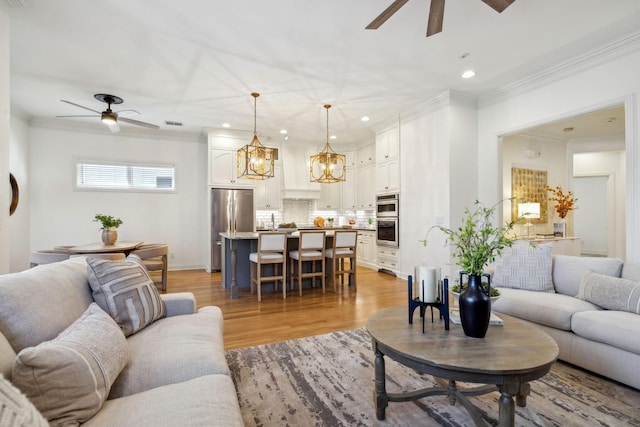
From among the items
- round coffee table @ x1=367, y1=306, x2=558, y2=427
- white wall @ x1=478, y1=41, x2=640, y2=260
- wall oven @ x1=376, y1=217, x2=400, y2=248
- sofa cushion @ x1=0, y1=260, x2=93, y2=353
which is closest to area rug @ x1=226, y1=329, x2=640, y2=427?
round coffee table @ x1=367, y1=306, x2=558, y2=427

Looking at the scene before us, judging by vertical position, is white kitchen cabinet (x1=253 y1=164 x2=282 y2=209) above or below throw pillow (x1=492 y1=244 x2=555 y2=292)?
above

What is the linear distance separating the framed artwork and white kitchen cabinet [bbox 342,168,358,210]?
3.32 m

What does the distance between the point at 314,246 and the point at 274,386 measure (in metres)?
2.65

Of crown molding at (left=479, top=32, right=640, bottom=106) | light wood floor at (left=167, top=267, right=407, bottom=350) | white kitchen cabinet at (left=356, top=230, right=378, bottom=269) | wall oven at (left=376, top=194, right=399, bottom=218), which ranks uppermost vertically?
crown molding at (left=479, top=32, right=640, bottom=106)

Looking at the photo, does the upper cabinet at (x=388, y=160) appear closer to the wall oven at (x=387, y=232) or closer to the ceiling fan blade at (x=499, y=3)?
the wall oven at (x=387, y=232)

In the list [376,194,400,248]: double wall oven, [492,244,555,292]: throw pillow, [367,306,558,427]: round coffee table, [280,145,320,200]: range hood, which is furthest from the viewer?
[280,145,320,200]: range hood

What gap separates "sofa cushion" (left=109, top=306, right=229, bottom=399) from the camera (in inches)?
54.0

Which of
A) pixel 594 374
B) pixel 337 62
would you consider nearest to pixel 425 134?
pixel 337 62

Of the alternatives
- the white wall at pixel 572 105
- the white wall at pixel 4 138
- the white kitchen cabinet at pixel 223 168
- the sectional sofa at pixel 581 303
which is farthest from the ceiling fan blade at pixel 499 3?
the white kitchen cabinet at pixel 223 168

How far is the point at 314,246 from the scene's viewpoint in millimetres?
4703

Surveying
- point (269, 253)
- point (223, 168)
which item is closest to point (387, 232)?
point (269, 253)

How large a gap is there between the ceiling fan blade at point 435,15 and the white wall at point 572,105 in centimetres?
250

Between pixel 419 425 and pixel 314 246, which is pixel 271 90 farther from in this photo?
pixel 419 425

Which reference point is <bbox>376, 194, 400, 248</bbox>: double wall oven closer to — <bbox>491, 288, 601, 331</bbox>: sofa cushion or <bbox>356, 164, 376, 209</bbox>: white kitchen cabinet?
<bbox>356, 164, 376, 209</bbox>: white kitchen cabinet
